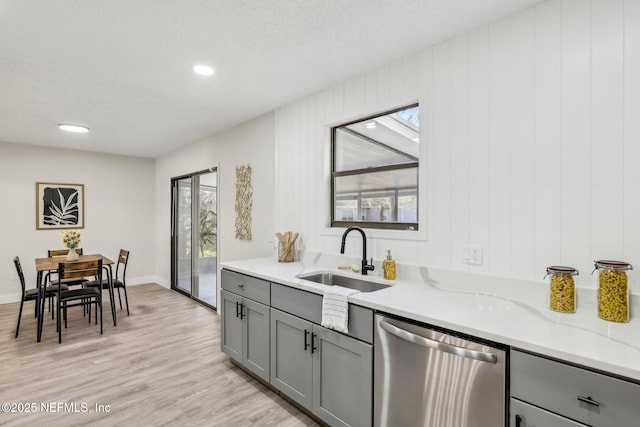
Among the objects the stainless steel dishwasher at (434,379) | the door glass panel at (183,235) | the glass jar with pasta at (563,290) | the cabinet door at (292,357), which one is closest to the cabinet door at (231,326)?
the cabinet door at (292,357)

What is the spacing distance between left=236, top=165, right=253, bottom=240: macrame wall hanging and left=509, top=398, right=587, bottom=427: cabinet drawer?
3.03 metres

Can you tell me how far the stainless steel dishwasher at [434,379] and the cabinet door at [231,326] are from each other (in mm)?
1387

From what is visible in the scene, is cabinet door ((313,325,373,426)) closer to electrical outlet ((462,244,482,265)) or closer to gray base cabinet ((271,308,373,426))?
gray base cabinet ((271,308,373,426))

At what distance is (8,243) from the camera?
194 inches

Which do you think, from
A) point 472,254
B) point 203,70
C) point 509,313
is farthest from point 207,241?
point 509,313

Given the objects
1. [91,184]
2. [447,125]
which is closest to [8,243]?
[91,184]

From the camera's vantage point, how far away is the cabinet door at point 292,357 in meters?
2.08

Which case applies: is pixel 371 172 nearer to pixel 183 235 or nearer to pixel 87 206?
pixel 183 235

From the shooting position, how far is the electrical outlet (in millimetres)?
1914

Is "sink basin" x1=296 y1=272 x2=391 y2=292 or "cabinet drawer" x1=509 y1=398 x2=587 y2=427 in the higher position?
"sink basin" x1=296 y1=272 x2=391 y2=292

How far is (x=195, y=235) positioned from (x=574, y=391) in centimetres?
494

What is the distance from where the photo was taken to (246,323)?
2.62 m

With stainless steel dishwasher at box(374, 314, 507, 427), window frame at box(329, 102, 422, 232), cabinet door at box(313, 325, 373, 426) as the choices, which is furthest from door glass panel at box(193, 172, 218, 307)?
stainless steel dishwasher at box(374, 314, 507, 427)

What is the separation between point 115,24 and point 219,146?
2494 mm
